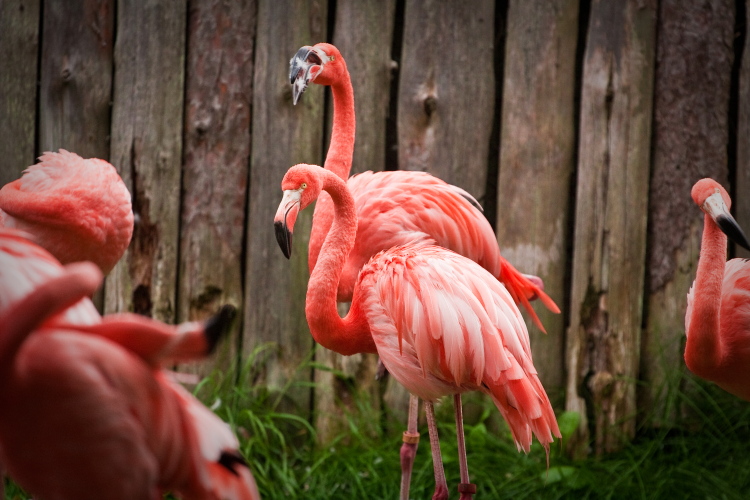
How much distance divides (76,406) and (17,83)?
8.82ft

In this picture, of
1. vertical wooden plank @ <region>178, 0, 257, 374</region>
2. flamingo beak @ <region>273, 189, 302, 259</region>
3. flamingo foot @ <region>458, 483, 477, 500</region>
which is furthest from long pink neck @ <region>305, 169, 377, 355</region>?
vertical wooden plank @ <region>178, 0, 257, 374</region>

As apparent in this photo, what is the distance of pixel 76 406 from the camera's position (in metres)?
1.41

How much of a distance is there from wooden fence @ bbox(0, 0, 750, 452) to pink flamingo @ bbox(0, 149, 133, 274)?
656 mm

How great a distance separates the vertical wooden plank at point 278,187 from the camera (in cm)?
351

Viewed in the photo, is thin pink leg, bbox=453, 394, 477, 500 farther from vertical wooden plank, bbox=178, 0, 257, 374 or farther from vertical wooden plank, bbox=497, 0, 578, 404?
vertical wooden plank, bbox=178, 0, 257, 374

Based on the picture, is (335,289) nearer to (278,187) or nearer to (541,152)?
(278,187)

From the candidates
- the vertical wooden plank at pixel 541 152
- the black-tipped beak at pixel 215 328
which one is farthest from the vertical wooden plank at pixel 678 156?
the black-tipped beak at pixel 215 328

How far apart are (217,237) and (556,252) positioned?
5.64 ft

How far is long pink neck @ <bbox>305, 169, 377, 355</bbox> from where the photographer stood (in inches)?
107

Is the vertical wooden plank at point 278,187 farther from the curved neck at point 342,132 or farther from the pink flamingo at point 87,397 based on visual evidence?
the pink flamingo at point 87,397

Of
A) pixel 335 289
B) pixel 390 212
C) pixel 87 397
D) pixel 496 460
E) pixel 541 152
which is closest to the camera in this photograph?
pixel 87 397

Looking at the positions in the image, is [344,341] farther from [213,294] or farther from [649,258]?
[649,258]

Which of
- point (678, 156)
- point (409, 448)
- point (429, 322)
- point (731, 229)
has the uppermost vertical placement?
point (678, 156)

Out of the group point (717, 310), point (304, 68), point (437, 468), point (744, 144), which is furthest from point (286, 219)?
point (744, 144)
